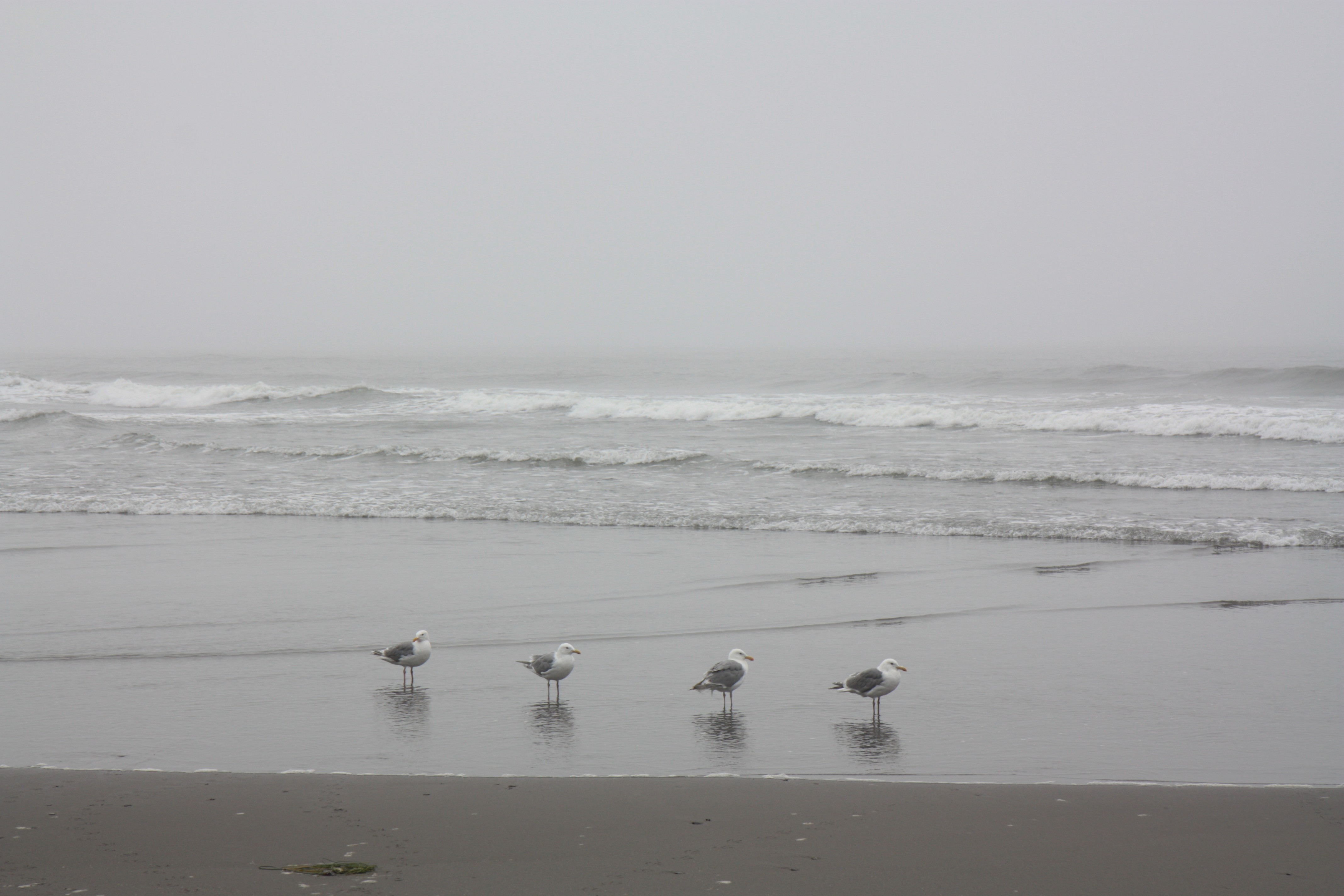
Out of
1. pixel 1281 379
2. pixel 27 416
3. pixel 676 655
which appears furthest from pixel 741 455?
pixel 1281 379

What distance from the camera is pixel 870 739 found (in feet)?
19.2

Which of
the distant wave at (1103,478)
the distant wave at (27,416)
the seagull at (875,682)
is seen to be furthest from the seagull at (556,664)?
the distant wave at (27,416)

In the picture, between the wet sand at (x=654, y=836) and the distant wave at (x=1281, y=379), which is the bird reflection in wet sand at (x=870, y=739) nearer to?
the wet sand at (x=654, y=836)

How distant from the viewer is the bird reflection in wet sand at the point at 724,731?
571 centimetres

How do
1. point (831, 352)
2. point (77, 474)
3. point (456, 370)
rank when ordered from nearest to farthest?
point (77, 474)
point (456, 370)
point (831, 352)

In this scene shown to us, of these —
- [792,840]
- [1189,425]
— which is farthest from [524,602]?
[1189,425]

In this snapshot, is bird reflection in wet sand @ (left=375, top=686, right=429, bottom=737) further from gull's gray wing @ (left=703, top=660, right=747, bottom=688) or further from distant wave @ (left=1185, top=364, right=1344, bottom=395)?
distant wave @ (left=1185, top=364, right=1344, bottom=395)

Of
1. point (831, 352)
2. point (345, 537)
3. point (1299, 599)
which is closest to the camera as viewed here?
point (1299, 599)

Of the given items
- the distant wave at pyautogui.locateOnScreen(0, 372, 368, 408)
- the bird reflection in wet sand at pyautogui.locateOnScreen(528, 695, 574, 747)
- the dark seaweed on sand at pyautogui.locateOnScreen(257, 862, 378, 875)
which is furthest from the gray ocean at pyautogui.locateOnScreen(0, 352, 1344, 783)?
the distant wave at pyautogui.locateOnScreen(0, 372, 368, 408)

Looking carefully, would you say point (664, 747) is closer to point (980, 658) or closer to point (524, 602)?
point (980, 658)

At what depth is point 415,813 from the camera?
15.1 feet

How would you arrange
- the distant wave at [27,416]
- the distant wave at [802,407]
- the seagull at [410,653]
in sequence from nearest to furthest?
the seagull at [410,653], the distant wave at [802,407], the distant wave at [27,416]

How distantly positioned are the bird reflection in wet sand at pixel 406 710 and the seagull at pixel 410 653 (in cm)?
15

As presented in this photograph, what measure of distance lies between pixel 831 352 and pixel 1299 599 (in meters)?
83.2
